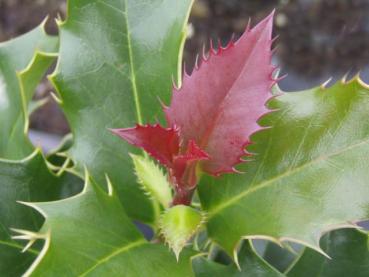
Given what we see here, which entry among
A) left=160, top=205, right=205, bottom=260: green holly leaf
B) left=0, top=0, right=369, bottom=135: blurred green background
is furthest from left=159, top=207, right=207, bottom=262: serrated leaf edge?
left=0, top=0, right=369, bottom=135: blurred green background

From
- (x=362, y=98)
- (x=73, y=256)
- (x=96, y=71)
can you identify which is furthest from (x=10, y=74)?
(x=362, y=98)

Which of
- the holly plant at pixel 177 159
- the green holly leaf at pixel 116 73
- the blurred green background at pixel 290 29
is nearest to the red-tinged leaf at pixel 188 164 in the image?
the holly plant at pixel 177 159

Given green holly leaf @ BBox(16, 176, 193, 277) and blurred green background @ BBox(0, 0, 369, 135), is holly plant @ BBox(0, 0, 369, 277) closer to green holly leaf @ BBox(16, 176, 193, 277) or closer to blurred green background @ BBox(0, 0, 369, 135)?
green holly leaf @ BBox(16, 176, 193, 277)

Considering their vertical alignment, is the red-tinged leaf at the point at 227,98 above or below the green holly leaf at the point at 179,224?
above

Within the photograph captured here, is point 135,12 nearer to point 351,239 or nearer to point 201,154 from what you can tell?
point 201,154

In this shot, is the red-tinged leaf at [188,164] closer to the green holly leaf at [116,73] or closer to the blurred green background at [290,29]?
the green holly leaf at [116,73]

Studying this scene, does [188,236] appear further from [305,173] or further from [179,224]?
[305,173]

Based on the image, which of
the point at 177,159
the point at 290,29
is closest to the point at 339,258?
the point at 177,159
